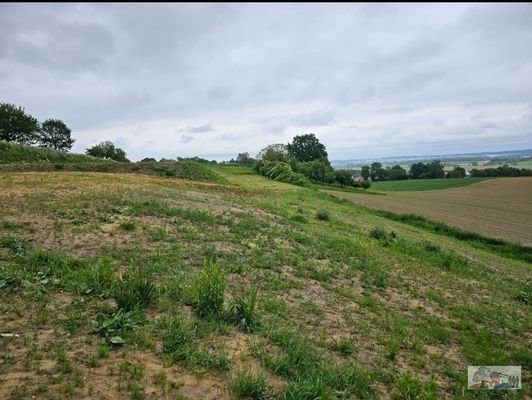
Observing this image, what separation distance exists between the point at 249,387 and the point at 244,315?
5.90ft

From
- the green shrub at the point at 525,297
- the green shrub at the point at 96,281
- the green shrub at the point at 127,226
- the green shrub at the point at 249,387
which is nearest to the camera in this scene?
the green shrub at the point at 249,387

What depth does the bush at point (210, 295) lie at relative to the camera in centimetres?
540

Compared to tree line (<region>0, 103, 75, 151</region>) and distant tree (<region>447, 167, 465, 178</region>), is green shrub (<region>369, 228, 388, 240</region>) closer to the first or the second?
tree line (<region>0, 103, 75, 151</region>)

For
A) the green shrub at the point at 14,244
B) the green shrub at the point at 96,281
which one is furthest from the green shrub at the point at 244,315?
the green shrub at the point at 14,244

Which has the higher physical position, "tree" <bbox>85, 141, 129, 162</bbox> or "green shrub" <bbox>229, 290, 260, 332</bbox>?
"tree" <bbox>85, 141, 129, 162</bbox>

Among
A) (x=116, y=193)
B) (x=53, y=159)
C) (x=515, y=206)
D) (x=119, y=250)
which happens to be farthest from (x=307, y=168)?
(x=119, y=250)

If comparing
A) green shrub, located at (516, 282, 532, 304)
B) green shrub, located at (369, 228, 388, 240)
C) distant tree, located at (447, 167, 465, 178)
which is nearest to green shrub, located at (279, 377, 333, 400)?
green shrub, located at (516, 282, 532, 304)

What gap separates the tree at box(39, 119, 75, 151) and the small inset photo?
76531mm

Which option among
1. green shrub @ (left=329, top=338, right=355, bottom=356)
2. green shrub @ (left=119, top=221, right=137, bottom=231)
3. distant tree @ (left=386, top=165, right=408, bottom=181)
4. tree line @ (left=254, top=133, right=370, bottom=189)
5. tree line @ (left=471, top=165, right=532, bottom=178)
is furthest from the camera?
distant tree @ (left=386, top=165, right=408, bottom=181)

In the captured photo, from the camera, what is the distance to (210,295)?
553 cm

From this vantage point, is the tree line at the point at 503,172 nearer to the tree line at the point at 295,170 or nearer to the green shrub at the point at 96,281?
the tree line at the point at 295,170

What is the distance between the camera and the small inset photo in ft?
17.1

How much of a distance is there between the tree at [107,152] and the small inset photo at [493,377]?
69298 mm

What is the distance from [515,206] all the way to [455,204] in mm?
6712
